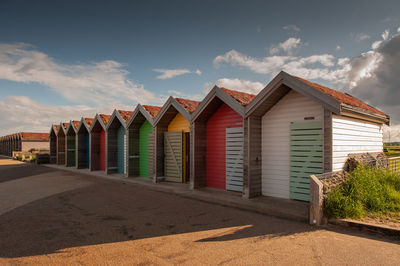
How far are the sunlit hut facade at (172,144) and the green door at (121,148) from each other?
449 cm

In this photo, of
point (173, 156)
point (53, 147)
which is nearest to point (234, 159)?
point (173, 156)

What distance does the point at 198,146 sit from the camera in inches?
428

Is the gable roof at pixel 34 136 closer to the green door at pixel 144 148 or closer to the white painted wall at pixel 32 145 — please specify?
the white painted wall at pixel 32 145

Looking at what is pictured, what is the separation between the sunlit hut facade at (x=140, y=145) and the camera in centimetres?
1424

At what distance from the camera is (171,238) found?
542 cm

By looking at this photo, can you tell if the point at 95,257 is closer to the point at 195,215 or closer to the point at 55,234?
the point at 55,234

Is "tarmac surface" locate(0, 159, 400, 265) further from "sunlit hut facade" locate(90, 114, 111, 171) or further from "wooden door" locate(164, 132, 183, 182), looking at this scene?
"sunlit hut facade" locate(90, 114, 111, 171)

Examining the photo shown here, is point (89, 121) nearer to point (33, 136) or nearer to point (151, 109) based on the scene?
point (151, 109)

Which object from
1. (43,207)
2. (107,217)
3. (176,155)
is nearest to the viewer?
(107,217)

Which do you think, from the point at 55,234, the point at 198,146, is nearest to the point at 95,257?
the point at 55,234

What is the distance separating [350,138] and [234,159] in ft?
13.1

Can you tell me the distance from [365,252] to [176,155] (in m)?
9.15

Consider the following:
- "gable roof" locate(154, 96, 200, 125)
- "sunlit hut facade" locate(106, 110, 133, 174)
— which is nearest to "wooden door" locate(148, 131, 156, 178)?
"gable roof" locate(154, 96, 200, 125)

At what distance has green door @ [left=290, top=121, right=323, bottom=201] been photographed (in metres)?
7.84
